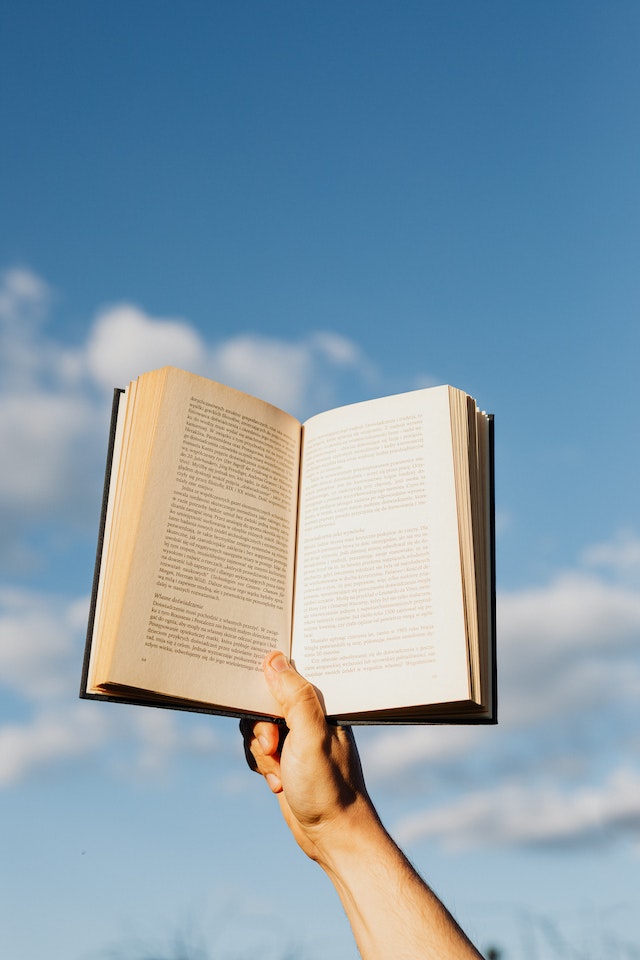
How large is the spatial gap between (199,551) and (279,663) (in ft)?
1.73

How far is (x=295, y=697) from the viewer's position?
133 inches

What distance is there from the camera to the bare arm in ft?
9.41

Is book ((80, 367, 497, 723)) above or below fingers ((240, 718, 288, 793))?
above

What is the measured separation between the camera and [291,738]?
11.0 feet

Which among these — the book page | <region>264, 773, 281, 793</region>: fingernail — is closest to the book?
the book page

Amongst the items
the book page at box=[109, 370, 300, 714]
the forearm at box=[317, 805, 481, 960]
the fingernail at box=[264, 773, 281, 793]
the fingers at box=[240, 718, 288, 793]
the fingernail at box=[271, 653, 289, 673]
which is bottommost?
the forearm at box=[317, 805, 481, 960]

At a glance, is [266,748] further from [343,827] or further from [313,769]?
[343,827]

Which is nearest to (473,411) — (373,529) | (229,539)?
(373,529)

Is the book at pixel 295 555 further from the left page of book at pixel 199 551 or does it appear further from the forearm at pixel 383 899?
the forearm at pixel 383 899

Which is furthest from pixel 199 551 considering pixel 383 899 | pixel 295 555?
pixel 383 899

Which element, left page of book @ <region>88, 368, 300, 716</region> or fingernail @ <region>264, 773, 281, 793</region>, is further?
fingernail @ <region>264, 773, 281, 793</region>

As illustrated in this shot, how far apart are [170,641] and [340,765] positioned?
766mm

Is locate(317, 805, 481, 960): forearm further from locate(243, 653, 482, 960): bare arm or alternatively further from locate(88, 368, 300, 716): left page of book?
locate(88, 368, 300, 716): left page of book

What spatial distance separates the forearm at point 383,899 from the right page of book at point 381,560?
→ 444mm
